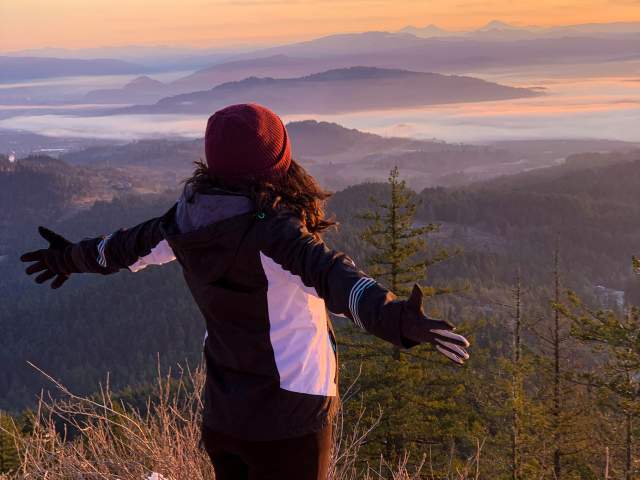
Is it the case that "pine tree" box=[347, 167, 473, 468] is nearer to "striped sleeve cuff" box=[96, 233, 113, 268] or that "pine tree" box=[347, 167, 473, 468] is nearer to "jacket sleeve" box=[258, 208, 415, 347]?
"striped sleeve cuff" box=[96, 233, 113, 268]

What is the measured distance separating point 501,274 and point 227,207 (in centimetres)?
11231

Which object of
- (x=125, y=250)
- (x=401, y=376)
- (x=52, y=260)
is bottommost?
(x=401, y=376)

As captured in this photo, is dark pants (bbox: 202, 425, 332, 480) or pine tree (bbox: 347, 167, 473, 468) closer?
dark pants (bbox: 202, 425, 332, 480)

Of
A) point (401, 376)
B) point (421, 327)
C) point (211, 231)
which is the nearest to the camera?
point (421, 327)

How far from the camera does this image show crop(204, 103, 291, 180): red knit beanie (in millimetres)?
2430

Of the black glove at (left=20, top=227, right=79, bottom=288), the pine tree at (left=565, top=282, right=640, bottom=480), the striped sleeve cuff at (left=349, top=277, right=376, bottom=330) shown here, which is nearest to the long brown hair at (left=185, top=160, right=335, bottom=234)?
the striped sleeve cuff at (left=349, top=277, right=376, bottom=330)

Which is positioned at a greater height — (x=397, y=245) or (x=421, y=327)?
(x=421, y=327)

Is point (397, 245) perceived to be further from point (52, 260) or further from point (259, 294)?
point (259, 294)

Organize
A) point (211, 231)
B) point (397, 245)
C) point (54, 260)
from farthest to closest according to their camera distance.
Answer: point (397, 245) → point (54, 260) → point (211, 231)

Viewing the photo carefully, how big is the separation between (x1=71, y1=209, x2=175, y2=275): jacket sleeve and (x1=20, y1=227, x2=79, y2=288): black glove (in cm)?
8

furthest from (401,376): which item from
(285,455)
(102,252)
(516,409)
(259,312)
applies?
(259,312)

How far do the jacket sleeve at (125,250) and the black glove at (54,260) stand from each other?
8cm

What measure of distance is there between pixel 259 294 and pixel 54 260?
4.54 feet

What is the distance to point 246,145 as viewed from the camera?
243cm
